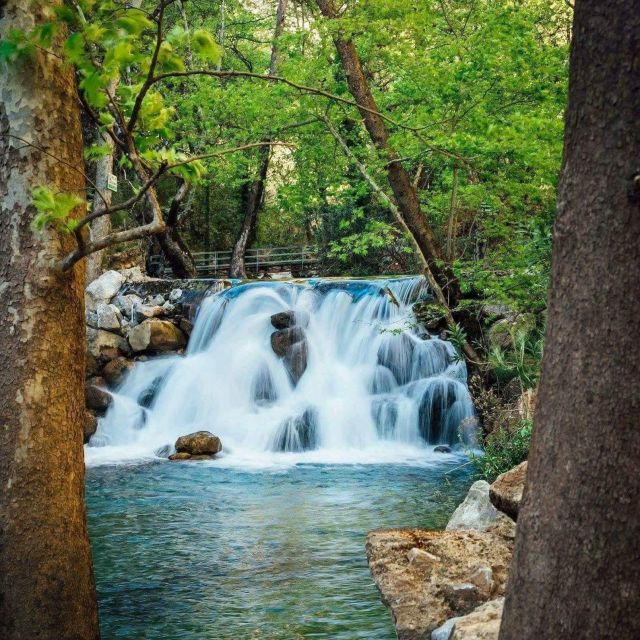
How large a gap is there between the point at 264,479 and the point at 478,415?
13.4 ft

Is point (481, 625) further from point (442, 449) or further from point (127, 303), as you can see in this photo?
point (127, 303)

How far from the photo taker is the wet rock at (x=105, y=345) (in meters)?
19.7

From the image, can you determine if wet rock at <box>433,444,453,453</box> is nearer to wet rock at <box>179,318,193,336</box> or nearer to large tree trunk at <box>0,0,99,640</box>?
wet rock at <box>179,318,193,336</box>

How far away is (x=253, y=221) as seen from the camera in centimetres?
3047

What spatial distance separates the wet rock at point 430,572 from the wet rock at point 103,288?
16448 mm

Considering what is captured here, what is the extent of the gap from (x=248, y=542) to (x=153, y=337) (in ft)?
36.8

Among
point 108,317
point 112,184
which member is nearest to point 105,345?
point 108,317

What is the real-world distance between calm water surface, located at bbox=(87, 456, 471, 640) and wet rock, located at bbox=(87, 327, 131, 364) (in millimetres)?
5859

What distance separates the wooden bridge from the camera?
31333 mm

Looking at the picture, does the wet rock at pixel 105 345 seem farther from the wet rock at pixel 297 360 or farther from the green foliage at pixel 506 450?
the green foliage at pixel 506 450

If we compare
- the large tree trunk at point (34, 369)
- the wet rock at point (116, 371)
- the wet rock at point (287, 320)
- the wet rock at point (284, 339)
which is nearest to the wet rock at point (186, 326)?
the wet rock at point (116, 371)

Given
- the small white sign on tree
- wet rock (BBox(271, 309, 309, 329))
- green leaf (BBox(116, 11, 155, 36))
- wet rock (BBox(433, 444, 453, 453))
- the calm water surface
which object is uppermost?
green leaf (BBox(116, 11, 155, 36))

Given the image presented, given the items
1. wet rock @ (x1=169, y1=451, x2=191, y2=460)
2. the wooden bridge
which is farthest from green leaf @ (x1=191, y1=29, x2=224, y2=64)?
the wooden bridge

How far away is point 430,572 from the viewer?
5.69 metres
